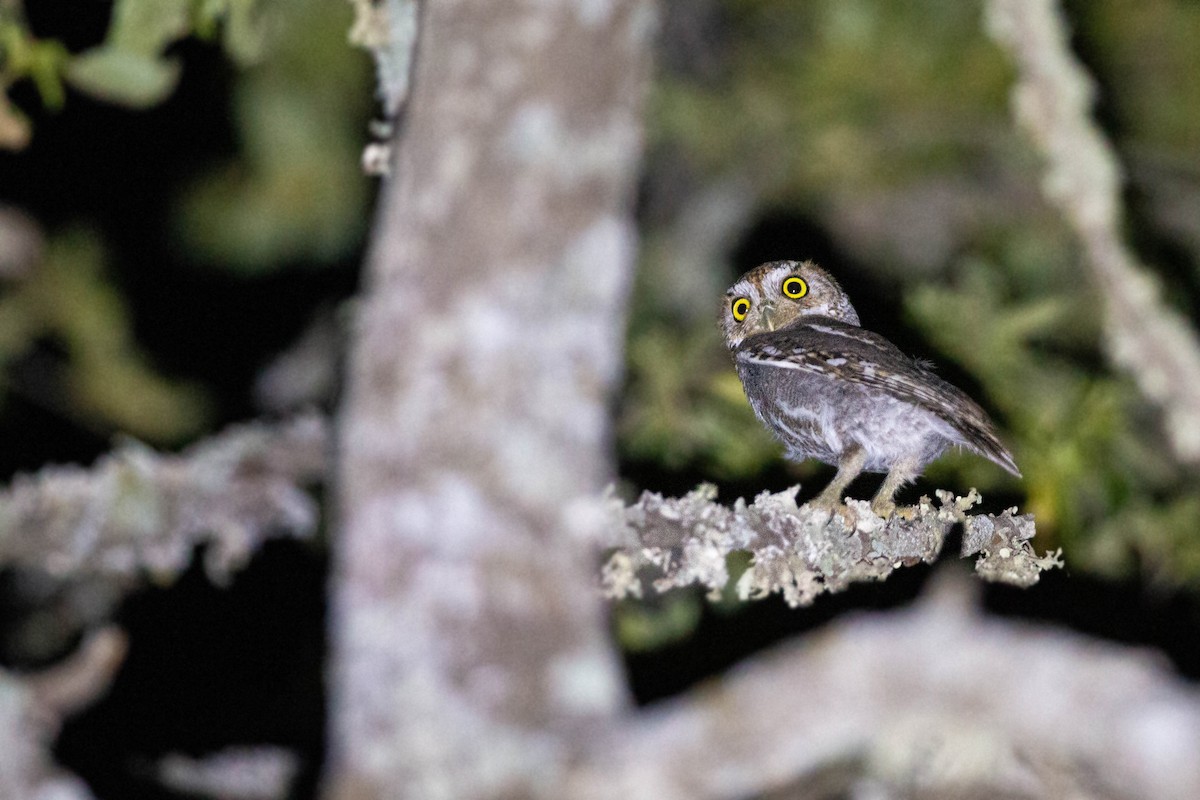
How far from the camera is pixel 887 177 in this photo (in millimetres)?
7031

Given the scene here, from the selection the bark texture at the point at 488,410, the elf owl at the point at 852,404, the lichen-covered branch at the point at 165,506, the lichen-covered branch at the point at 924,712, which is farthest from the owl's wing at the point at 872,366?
the lichen-covered branch at the point at 165,506

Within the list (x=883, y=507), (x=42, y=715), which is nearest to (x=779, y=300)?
(x=883, y=507)

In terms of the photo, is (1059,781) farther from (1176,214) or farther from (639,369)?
(1176,214)

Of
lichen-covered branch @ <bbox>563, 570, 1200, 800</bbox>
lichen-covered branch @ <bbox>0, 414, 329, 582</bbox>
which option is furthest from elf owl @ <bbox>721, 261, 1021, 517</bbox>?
lichen-covered branch @ <bbox>0, 414, 329, 582</bbox>

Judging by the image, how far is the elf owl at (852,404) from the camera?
264 centimetres

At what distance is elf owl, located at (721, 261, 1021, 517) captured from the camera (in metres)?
2.64

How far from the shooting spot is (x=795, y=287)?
3.93 meters

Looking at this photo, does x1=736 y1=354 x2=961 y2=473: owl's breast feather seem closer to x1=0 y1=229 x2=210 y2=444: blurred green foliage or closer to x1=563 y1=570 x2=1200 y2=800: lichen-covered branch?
x1=563 y1=570 x2=1200 y2=800: lichen-covered branch

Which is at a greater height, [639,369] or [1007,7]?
[1007,7]

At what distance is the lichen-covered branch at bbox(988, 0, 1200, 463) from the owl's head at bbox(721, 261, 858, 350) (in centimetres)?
70

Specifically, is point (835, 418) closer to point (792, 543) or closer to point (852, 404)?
point (852, 404)

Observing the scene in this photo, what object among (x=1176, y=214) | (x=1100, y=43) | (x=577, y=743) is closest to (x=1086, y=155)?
(x=577, y=743)

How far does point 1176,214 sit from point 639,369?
3.05m

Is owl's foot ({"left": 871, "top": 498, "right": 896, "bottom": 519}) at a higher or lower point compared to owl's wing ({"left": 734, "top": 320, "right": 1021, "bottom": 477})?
lower
